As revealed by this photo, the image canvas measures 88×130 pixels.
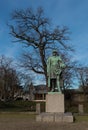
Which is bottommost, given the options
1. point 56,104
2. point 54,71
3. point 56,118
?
point 56,118

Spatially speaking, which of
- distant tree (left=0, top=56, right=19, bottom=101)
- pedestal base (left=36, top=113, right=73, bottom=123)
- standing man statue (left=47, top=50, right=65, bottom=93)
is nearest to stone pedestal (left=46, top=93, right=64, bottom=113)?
standing man statue (left=47, top=50, right=65, bottom=93)

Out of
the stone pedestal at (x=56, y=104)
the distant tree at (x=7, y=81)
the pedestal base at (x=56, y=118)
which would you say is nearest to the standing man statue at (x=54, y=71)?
the stone pedestal at (x=56, y=104)

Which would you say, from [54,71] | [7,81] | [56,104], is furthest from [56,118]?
[7,81]

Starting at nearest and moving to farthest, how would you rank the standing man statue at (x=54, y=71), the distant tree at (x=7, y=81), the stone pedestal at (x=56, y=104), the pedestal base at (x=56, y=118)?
the pedestal base at (x=56, y=118)
the stone pedestal at (x=56, y=104)
the standing man statue at (x=54, y=71)
the distant tree at (x=7, y=81)

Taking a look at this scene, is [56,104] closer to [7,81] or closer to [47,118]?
[47,118]

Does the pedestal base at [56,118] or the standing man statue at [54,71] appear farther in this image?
the standing man statue at [54,71]

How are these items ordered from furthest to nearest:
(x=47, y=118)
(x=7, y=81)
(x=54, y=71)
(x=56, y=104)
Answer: (x=7, y=81) → (x=54, y=71) → (x=56, y=104) → (x=47, y=118)

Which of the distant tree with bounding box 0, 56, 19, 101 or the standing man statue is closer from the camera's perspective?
the standing man statue

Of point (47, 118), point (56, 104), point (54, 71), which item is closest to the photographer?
point (47, 118)

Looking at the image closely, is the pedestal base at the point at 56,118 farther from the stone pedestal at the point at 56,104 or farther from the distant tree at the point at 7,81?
the distant tree at the point at 7,81

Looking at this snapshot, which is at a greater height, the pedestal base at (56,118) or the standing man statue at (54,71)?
the standing man statue at (54,71)

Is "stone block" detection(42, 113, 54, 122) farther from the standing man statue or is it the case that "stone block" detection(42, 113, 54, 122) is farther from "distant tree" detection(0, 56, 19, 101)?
"distant tree" detection(0, 56, 19, 101)

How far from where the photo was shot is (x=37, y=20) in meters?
46.8

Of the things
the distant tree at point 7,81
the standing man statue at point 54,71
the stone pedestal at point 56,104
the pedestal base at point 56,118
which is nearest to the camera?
the pedestal base at point 56,118
